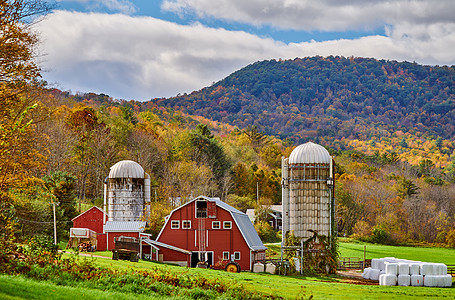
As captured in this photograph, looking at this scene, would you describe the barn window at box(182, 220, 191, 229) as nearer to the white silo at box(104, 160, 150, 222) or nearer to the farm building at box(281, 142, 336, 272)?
the white silo at box(104, 160, 150, 222)

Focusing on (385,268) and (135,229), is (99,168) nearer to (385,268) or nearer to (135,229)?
(135,229)

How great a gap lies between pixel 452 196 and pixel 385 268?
75.7m

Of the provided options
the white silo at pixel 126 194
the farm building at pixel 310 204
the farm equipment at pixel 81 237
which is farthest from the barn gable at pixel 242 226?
the farm equipment at pixel 81 237

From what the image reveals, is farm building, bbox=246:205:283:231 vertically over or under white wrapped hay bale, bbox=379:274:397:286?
over

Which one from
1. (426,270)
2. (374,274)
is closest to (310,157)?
(374,274)

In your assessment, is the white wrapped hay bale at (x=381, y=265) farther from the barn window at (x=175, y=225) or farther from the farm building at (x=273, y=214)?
the farm building at (x=273, y=214)

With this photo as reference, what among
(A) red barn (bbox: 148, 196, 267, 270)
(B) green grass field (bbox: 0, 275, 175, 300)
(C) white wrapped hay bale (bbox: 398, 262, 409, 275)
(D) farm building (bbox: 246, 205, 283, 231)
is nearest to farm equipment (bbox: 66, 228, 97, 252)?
(A) red barn (bbox: 148, 196, 267, 270)

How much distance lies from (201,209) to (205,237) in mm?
2162

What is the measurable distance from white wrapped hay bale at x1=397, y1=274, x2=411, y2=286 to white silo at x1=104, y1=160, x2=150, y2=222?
22292 millimetres

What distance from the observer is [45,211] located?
5003cm

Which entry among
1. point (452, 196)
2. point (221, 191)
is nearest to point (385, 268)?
point (221, 191)

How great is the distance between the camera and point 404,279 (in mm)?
39000

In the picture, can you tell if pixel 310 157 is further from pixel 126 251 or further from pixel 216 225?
→ pixel 126 251

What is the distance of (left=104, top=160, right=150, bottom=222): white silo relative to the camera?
168 ft
